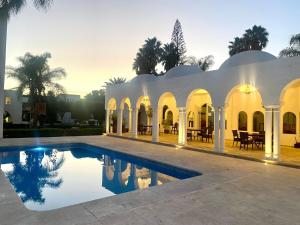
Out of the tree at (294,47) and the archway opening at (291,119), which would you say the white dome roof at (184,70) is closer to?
the archway opening at (291,119)

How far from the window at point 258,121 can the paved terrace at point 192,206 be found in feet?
29.5

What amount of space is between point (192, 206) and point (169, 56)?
112 ft

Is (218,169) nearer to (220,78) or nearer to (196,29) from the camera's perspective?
(220,78)

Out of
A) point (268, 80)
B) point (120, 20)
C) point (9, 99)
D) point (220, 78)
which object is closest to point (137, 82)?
point (120, 20)

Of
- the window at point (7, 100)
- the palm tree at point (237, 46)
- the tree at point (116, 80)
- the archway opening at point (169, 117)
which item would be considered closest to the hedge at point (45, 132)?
the archway opening at point (169, 117)

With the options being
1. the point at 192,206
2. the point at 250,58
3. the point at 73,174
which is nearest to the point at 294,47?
the point at 250,58

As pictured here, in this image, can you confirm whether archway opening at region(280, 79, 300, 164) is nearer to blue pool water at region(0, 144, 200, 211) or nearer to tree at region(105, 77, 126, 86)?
blue pool water at region(0, 144, 200, 211)

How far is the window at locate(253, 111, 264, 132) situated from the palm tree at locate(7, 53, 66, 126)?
60.6 ft

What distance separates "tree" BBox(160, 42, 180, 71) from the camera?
37.4 meters

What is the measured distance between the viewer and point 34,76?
2327cm

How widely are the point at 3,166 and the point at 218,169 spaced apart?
8.45 meters

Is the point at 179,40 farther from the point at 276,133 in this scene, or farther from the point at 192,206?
the point at 192,206

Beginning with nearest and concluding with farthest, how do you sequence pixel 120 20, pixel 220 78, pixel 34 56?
1. pixel 220 78
2. pixel 120 20
3. pixel 34 56

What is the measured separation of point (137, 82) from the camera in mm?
19234
